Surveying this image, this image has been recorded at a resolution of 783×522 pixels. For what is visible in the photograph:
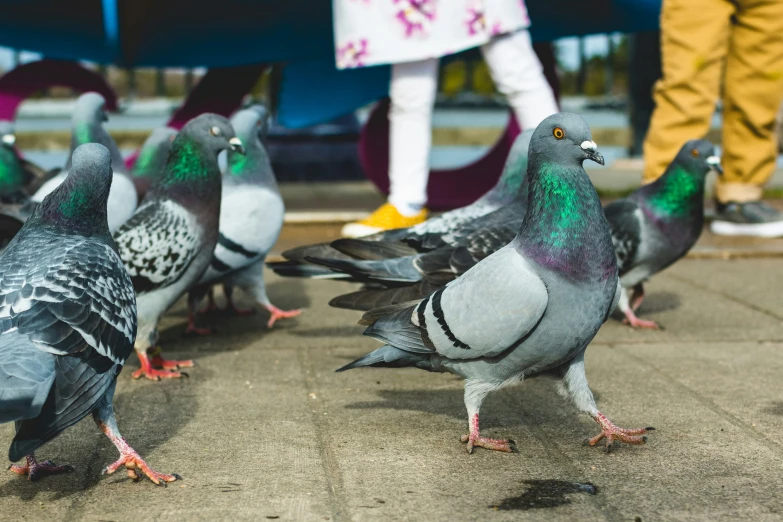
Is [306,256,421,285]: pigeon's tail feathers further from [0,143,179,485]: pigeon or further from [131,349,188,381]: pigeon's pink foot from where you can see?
[0,143,179,485]: pigeon

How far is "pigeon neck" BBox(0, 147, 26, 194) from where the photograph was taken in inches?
243

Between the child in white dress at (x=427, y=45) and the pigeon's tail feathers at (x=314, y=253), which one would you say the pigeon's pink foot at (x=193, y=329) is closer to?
the pigeon's tail feathers at (x=314, y=253)

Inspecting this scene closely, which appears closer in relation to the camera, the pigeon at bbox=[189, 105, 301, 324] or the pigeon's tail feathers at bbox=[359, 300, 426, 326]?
the pigeon's tail feathers at bbox=[359, 300, 426, 326]

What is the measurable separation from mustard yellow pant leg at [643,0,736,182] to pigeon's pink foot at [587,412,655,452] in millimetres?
3086

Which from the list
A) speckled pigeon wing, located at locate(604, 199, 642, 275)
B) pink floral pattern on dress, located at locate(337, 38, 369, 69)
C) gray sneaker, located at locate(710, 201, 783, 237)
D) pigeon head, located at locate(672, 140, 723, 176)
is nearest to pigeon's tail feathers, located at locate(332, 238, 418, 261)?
speckled pigeon wing, located at locate(604, 199, 642, 275)

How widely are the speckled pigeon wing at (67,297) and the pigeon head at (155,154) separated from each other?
2.82 m

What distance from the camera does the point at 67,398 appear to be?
8.69 ft

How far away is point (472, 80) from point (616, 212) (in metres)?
12.8

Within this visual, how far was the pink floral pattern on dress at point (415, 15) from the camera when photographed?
6.04 metres

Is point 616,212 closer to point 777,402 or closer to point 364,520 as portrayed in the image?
point 777,402

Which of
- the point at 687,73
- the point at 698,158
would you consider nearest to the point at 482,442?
the point at 698,158

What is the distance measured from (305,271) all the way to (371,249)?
30 centimetres

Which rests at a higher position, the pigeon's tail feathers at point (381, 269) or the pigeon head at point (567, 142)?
the pigeon head at point (567, 142)

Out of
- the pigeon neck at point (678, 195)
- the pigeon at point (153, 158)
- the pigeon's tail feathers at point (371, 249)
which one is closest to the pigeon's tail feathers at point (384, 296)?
the pigeon's tail feathers at point (371, 249)
